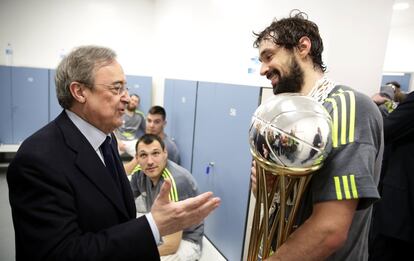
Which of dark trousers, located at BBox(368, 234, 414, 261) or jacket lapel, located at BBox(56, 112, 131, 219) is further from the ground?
jacket lapel, located at BBox(56, 112, 131, 219)

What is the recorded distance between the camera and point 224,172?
2.20 meters

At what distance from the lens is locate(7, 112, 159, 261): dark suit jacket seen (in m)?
0.74

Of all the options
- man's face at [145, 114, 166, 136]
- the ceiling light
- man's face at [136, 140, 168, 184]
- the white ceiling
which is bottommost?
man's face at [136, 140, 168, 184]

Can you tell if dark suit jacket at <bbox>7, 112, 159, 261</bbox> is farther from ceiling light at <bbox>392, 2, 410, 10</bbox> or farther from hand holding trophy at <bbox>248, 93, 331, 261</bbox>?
ceiling light at <bbox>392, 2, 410, 10</bbox>

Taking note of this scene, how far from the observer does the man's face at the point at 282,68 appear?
35.6 inches

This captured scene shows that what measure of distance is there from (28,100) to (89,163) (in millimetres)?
3797

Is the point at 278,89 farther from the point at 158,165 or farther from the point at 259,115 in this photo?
the point at 158,165

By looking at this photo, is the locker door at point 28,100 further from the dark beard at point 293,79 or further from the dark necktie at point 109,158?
the dark beard at point 293,79

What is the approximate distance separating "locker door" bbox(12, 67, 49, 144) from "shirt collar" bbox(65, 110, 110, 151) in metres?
3.56

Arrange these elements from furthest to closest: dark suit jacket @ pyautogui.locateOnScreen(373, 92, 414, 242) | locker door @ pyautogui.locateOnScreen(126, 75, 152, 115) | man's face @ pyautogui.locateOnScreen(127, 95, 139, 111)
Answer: locker door @ pyautogui.locateOnScreen(126, 75, 152, 115)
man's face @ pyautogui.locateOnScreen(127, 95, 139, 111)
dark suit jacket @ pyautogui.locateOnScreen(373, 92, 414, 242)

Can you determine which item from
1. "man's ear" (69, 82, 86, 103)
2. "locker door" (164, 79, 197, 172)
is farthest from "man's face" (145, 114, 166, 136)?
"man's ear" (69, 82, 86, 103)

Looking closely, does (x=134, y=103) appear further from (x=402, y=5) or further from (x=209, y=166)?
(x=402, y=5)

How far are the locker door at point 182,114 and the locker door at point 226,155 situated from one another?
0.62 feet

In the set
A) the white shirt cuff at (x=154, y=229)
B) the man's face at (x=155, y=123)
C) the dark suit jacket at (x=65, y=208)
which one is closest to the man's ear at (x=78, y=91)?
the dark suit jacket at (x=65, y=208)
